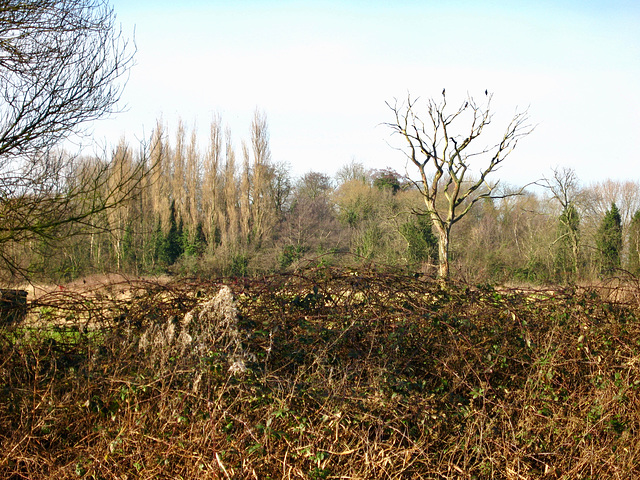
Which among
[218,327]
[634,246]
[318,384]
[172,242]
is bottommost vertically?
[318,384]

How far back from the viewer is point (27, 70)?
6988 mm

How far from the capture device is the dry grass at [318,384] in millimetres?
3238

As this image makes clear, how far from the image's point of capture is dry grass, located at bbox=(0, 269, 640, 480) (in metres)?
3.24

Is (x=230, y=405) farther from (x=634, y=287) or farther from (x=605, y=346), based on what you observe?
(x=634, y=287)

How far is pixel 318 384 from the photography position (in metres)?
3.48

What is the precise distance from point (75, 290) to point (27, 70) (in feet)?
13.9

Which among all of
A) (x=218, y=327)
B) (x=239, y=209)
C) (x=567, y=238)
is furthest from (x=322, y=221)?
(x=218, y=327)

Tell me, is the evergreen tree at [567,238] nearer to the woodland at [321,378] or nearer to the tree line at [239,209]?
the tree line at [239,209]

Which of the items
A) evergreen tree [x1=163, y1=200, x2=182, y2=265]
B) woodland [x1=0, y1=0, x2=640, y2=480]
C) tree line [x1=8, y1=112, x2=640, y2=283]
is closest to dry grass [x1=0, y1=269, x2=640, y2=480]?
woodland [x1=0, y1=0, x2=640, y2=480]

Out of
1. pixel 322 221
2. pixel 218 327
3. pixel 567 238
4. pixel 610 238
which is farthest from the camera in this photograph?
pixel 322 221

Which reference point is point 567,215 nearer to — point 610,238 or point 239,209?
point 610,238

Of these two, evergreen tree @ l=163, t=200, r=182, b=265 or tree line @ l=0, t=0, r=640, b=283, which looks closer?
tree line @ l=0, t=0, r=640, b=283

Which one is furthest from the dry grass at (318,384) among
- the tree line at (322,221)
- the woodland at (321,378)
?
the tree line at (322,221)

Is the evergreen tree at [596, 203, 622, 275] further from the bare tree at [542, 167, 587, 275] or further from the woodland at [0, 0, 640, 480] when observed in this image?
the woodland at [0, 0, 640, 480]
